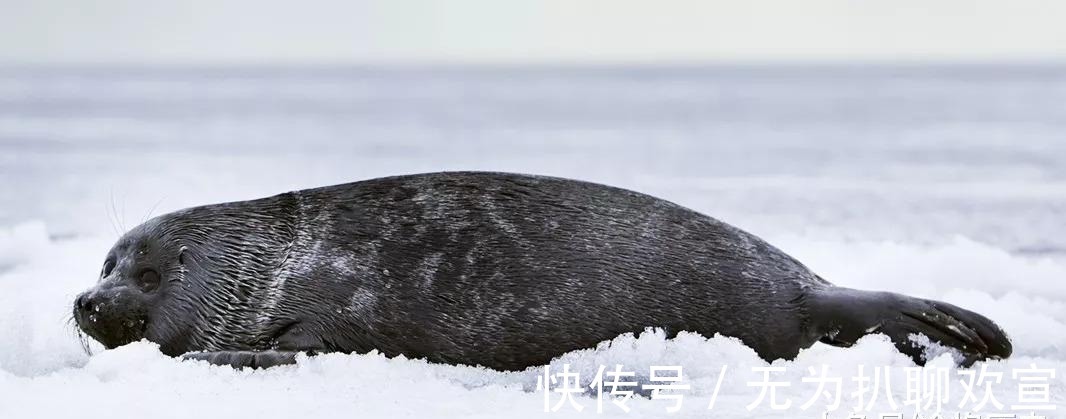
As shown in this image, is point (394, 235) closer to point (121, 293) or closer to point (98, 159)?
point (121, 293)

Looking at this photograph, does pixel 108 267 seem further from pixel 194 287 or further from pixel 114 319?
pixel 194 287

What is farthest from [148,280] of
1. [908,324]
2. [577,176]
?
[577,176]

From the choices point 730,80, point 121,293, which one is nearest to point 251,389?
point 121,293

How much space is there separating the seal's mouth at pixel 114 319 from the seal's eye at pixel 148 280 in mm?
88

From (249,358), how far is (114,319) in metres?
0.58

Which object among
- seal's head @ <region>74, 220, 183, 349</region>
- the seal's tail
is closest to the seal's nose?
seal's head @ <region>74, 220, 183, 349</region>

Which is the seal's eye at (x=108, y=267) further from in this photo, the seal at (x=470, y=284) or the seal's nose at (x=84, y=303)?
the seal's nose at (x=84, y=303)

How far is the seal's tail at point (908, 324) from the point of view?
4.49 meters

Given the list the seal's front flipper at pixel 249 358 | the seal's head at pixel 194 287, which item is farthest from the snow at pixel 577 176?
the seal's head at pixel 194 287

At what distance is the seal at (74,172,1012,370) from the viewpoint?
4523mm

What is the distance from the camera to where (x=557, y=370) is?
14.6 ft

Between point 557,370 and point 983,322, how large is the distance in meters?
1.30

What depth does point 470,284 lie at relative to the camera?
458 centimetres

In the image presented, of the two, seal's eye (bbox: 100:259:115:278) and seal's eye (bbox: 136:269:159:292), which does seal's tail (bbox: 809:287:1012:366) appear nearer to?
seal's eye (bbox: 136:269:159:292)
